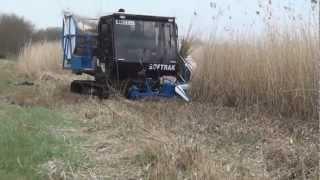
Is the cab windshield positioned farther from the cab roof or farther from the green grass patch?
the green grass patch

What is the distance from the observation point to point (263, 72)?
12.1 m

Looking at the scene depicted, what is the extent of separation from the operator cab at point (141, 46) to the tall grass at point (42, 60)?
1376cm

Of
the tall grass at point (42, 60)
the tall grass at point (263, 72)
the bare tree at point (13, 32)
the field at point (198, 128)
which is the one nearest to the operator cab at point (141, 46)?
the field at point (198, 128)

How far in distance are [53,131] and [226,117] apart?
2897 mm

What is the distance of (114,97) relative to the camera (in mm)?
16047

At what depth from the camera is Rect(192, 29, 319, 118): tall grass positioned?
10.5 metres

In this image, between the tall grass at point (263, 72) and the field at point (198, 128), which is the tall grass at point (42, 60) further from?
the tall grass at point (263, 72)

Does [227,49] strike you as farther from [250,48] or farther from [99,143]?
[99,143]

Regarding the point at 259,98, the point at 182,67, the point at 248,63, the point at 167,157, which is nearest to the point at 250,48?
the point at 248,63

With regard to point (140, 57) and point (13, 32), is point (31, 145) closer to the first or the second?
point (140, 57)

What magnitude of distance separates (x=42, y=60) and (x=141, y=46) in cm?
1652

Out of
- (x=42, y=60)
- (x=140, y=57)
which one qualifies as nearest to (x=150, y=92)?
(x=140, y=57)

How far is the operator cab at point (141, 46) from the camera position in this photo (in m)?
16.4

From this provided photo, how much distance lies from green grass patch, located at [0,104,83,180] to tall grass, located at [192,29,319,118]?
348 centimetres
